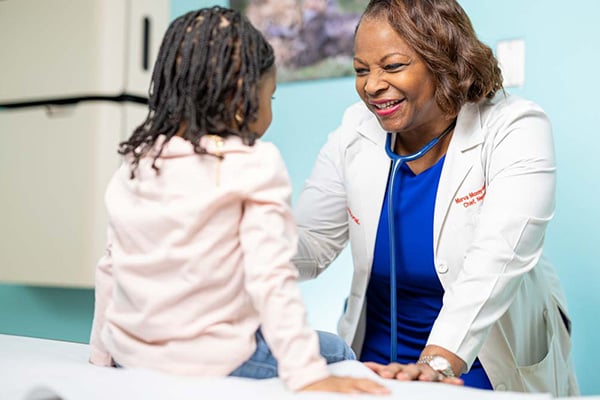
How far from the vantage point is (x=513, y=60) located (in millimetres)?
1826

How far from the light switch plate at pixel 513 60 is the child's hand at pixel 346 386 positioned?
1.26 meters

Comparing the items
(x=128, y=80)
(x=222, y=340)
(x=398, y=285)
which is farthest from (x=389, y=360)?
(x=128, y=80)

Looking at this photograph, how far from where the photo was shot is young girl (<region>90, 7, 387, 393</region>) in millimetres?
786

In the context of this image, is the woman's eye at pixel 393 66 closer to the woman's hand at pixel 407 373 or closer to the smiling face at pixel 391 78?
the smiling face at pixel 391 78

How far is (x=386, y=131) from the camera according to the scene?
1.43m

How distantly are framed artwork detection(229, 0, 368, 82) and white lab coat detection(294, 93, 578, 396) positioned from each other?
55 centimetres

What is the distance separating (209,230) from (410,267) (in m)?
0.68

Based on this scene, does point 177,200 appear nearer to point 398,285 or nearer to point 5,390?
point 5,390

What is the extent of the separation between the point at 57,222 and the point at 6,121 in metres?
0.35

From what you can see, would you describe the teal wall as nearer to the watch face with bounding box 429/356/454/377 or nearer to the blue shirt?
the blue shirt

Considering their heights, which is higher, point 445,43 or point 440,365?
point 445,43

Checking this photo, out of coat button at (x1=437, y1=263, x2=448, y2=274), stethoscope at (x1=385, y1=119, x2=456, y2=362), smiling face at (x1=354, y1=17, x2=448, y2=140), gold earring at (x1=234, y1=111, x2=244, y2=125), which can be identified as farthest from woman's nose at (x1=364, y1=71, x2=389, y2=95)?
gold earring at (x1=234, y1=111, x2=244, y2=125)

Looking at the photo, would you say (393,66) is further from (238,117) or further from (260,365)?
(260,365)

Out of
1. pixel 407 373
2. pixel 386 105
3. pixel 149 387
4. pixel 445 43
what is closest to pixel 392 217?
pixel 386 105
